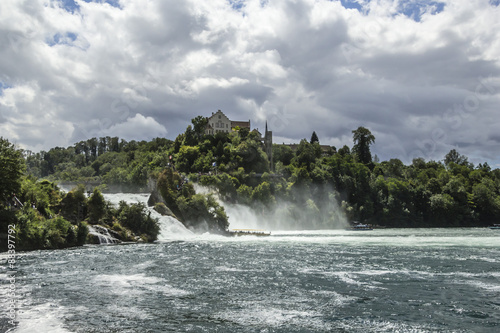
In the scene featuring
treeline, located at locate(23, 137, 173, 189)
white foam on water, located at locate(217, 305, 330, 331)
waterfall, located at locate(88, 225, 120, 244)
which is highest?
treeline, located at locate(23, 137, 173, 189)

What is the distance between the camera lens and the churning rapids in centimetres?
1650

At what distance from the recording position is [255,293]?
21.9 m

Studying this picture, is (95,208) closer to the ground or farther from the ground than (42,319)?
farther from the ground

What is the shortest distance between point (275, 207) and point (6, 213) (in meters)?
65.0

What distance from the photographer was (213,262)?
32.9 metres

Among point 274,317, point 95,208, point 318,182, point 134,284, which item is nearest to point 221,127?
point 318,182

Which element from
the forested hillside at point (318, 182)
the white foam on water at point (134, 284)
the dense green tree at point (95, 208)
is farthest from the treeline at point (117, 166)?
the white foam on water at point (134, 284)

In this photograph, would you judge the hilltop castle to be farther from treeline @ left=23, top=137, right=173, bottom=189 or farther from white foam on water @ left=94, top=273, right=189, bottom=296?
white foam on water @ left=94, top=273, right=189, bottom=296

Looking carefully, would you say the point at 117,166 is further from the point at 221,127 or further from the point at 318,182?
the point at 318,182

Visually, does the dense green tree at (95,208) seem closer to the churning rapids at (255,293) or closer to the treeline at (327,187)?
the churning rapids at (255,293)

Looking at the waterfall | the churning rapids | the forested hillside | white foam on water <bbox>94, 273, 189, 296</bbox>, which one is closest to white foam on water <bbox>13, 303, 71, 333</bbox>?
the churning rapids

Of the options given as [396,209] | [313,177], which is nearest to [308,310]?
[313,177]

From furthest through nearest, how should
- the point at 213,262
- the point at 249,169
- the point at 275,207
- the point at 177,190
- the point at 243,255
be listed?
1. the point at 249,169
2. the point at 275,207
3. the point at 177,190
4. the point at 243,255
5. the point at 213,262

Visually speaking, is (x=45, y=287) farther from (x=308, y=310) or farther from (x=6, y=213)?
(x=6, y=213)
